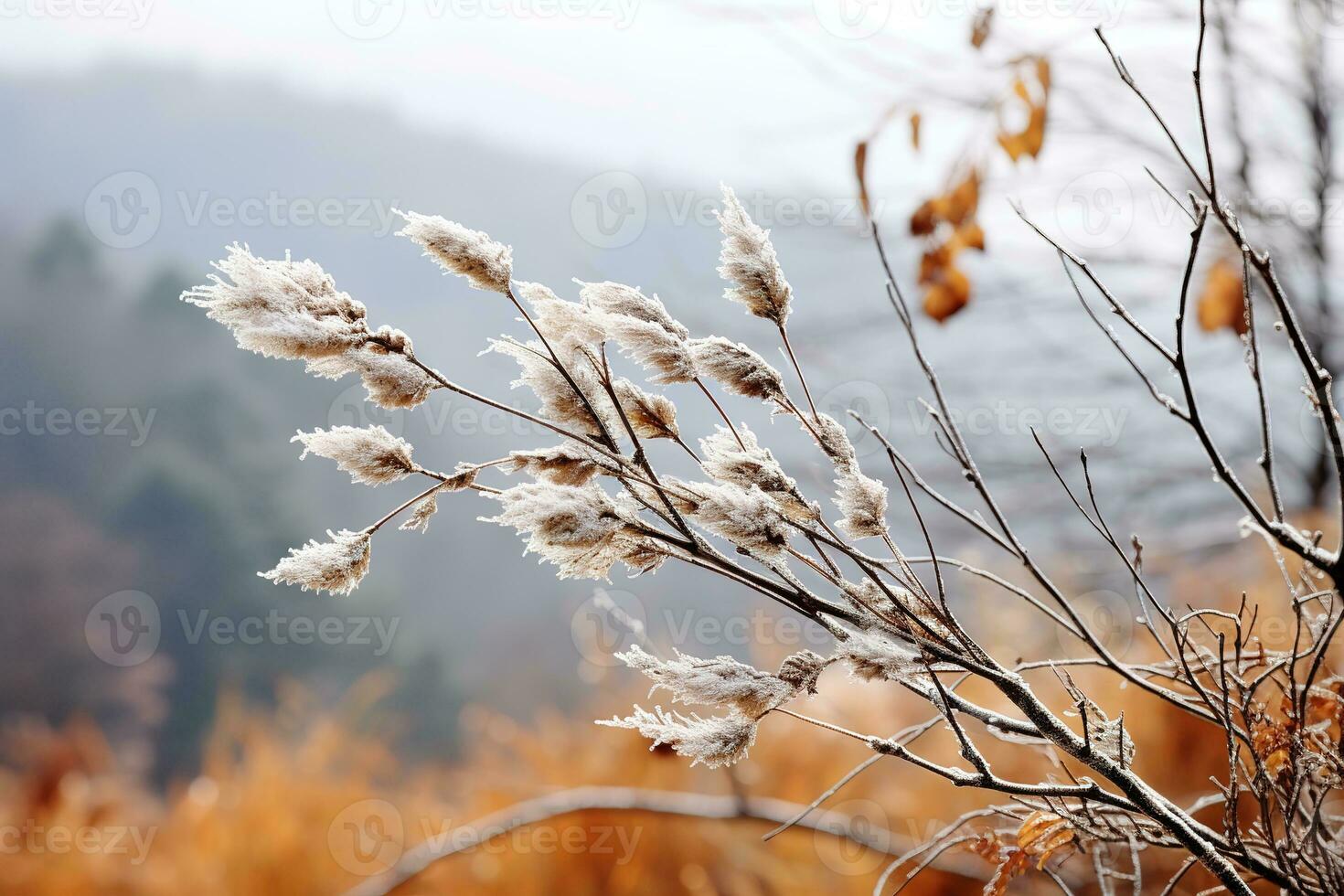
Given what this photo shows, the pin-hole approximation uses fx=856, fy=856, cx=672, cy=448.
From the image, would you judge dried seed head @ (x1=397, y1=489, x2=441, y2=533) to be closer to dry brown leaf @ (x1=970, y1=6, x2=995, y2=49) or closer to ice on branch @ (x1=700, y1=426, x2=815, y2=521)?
ice on branch @ (x1=700, y1=426, x2=815, y2=521)

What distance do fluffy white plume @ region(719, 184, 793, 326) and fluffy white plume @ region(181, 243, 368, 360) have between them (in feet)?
0.48

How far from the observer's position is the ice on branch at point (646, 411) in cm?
36

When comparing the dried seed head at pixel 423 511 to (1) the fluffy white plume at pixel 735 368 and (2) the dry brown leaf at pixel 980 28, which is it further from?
(2) the dry brown leaf at pixel 980 28

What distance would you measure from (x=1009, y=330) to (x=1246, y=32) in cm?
75

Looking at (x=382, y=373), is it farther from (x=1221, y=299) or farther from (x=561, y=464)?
(x=1221, y=299)

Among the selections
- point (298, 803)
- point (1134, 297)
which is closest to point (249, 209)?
point (298, 803)

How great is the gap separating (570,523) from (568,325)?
0.09 m

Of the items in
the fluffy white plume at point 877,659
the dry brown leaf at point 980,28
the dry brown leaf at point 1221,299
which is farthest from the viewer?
the dry brown leaf at point 1221,299

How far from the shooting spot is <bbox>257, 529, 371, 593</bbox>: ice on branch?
0.32 meters

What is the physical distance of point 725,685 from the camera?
0.31 meters

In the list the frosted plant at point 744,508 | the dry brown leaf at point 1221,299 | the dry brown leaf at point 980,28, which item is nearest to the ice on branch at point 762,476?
the frosted plant at point 744,508

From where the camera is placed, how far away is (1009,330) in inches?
80.3

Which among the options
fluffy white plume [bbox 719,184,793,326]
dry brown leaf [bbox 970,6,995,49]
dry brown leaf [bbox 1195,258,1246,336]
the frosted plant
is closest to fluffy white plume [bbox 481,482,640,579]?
the frosted plant

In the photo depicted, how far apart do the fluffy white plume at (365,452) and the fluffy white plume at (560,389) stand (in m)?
0.06
